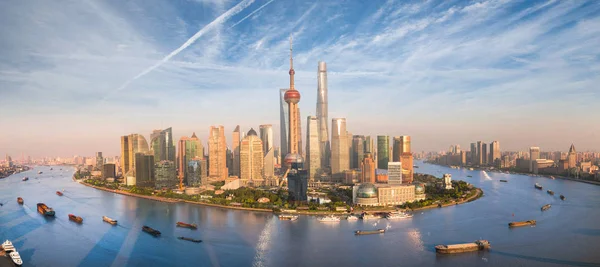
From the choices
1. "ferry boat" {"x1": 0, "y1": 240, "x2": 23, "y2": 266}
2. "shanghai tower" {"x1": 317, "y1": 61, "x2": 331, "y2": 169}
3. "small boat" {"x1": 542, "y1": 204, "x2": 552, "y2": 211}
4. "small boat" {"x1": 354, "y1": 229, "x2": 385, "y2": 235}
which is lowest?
"small boat" {"x1": 542, "y1": 204, "x2": 552, "y2": 211}

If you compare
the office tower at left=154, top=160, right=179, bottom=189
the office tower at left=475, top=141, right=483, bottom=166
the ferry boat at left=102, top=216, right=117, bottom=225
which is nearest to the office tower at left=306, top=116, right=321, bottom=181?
the office tower at left=154, top=160, right=179, bottom=189

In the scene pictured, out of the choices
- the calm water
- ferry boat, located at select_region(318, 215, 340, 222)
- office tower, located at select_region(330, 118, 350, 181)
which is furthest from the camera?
office tower, located at select_region(330, 118, 350, 181)

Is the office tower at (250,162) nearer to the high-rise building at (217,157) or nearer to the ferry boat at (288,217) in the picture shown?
the high-rise building at (217,157)

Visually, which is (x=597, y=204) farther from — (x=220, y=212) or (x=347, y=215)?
(x=220, y=212)

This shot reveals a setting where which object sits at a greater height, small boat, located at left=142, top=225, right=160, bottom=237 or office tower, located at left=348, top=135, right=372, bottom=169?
office tower, located at left=348, top=135, right=372, bottom=169

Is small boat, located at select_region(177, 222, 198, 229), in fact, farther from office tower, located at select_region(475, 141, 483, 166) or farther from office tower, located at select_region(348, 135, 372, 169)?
office tower, located at select_region(475, 141, 483, 166)

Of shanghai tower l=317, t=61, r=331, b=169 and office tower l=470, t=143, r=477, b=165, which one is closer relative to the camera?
shanghai tower l=317, t=61, r=331, b=169

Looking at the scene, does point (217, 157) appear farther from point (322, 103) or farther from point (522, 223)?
point (522, 223)

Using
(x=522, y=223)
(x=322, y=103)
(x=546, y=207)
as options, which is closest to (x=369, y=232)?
(x=522, y=223)
